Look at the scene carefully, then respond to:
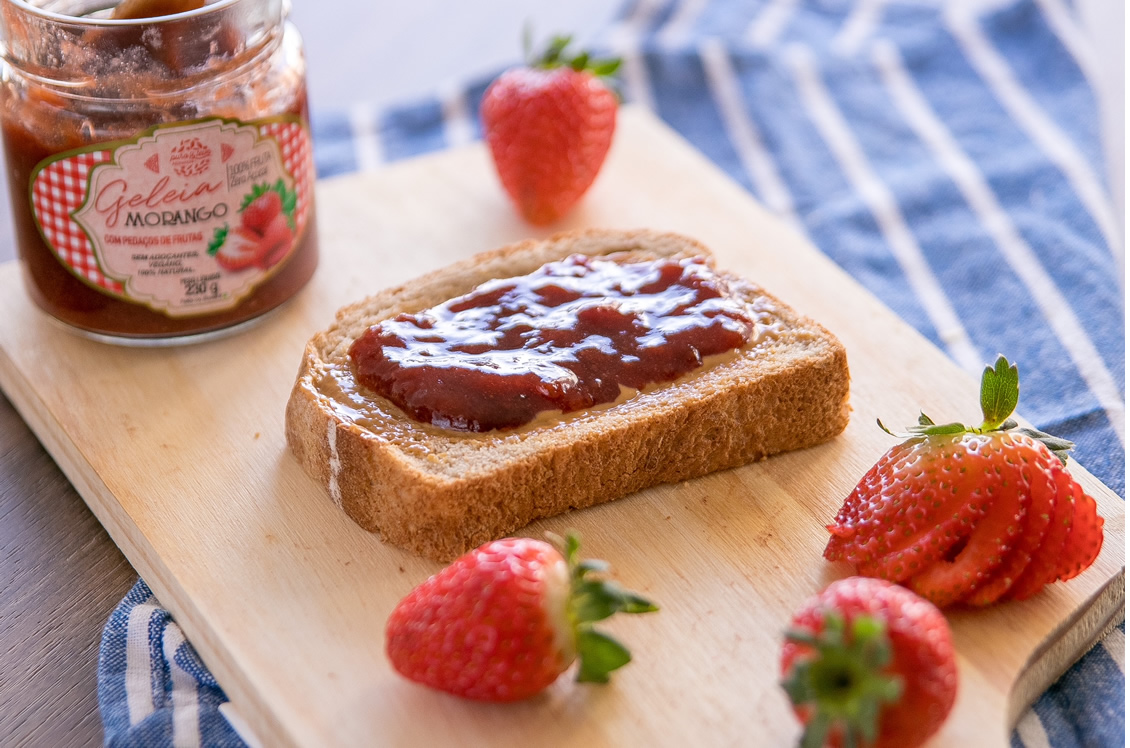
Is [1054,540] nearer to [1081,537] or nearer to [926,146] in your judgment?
[1081,537]

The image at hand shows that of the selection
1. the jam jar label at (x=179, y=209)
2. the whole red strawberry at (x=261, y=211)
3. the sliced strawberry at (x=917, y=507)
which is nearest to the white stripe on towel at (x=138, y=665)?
the jam jar label at (x=179, y=209)

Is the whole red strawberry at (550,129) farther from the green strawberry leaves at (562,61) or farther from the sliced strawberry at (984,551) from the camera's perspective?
the sliced strawberry at (984,551)

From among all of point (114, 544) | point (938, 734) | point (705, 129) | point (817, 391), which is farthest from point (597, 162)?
point (938, 734)

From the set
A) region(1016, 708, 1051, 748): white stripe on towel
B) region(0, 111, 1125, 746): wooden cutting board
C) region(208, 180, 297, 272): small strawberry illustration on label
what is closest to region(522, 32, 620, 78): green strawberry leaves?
region(0, 111, 1125, 746): wooden cutting board

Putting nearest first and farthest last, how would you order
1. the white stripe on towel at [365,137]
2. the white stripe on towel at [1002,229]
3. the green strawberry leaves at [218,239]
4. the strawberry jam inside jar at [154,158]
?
the strawberry jam inside jar at [154,158], the green strawberry leaves at [218,239], the white stripe on towel at [1002,229], the white stripe on towel at [365,137]

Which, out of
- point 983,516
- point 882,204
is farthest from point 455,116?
point 983,516

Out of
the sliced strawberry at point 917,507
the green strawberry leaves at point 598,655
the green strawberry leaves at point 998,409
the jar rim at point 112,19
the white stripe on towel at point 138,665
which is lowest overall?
the white stripe on towel at point 138,665

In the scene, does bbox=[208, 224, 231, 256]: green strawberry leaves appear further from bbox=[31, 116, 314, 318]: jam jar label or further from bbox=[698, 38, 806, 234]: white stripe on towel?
bbox=[698, 38, 806, 234]: white stripe on towel
